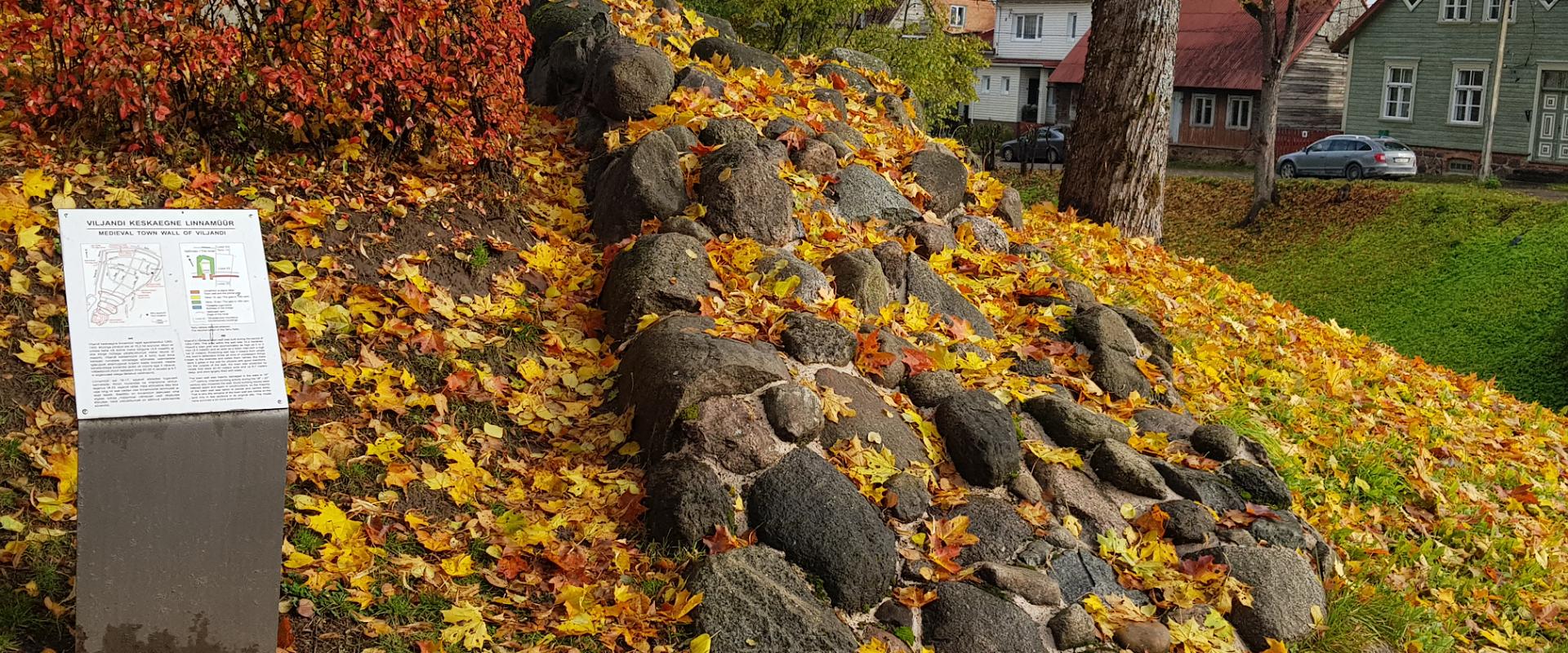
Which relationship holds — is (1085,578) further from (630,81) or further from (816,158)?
(630,81)

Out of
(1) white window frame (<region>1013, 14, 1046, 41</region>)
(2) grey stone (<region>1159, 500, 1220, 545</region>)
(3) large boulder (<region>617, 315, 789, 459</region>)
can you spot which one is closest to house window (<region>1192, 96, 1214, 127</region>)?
(1) white window frame (<region>1013, 14, 1046, 41</region>)

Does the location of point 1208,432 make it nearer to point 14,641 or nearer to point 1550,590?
point 1550,590

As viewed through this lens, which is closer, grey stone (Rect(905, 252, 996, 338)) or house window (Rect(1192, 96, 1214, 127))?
grey stone (Rect(905, 252, 996, 338))

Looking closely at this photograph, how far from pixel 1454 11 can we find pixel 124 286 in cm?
3533

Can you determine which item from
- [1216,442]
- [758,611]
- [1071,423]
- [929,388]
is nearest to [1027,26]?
[1216,442]

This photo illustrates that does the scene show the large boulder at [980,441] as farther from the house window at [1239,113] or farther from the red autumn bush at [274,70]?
the house window at [1239,113]

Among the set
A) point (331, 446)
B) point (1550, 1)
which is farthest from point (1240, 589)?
point (1550, 1)

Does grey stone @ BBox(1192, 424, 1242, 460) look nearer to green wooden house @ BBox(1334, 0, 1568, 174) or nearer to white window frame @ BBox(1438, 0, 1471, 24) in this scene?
green wooden house @ BBox(1334, 0, 1568, 174)

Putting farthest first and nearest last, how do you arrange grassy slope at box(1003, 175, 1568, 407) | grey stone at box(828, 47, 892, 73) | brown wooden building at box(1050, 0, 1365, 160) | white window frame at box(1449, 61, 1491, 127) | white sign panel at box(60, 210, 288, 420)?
brown wooden building at box(1050, 0, 1365, 160) → white window frame at box(1449, 61, 1491, 127) → grassy slope at box(1003, 175, 1568, 407) → grey stone at box(828, 47, 892, 73) → white sign panel at box(60, 210, 288, 420)

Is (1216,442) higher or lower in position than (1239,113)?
lower

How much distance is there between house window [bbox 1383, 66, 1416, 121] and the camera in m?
32.7

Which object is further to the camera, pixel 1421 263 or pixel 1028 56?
pixel 1028 56

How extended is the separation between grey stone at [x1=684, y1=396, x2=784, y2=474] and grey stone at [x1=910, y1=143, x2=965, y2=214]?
3221mm

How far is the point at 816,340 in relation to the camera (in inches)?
217
